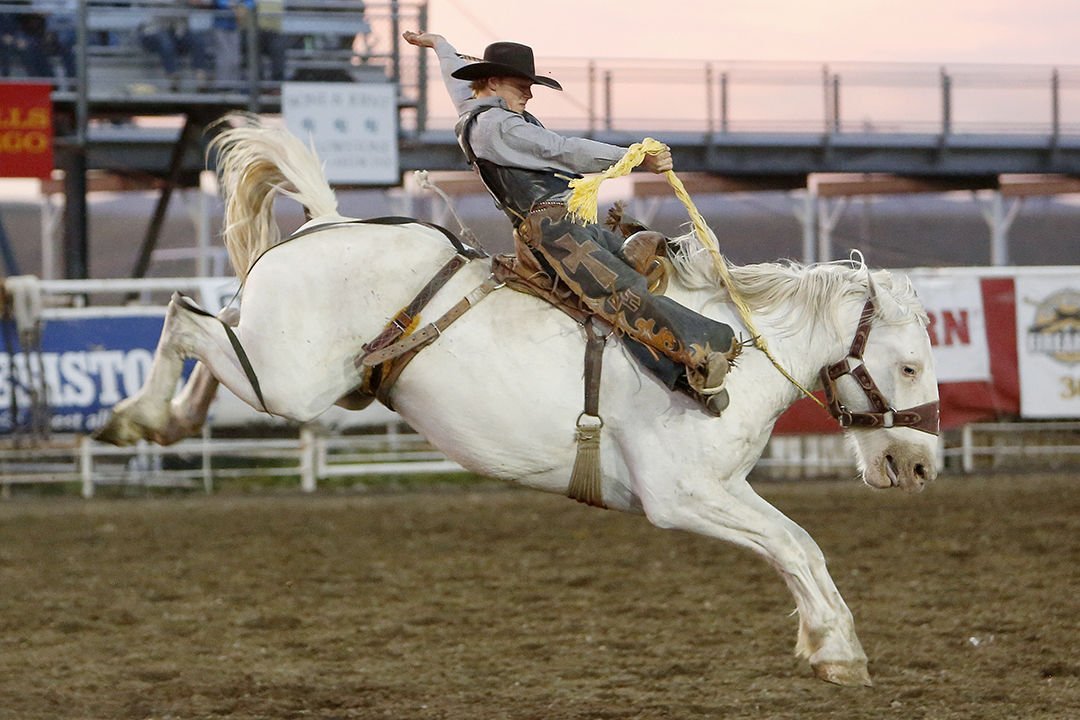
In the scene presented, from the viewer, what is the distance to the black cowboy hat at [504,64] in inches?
172

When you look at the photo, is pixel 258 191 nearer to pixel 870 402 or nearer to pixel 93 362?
pixel 870 402

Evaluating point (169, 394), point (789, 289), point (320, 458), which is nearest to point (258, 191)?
point (169, 394)

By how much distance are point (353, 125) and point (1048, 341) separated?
7.38 metres

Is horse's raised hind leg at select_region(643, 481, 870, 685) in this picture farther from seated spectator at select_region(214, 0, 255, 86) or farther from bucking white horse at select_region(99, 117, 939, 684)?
seated spectator at select_region(214, 0, 255, 86)

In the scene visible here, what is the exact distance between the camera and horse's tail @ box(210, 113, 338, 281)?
4.82 metres

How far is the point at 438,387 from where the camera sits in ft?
14.6

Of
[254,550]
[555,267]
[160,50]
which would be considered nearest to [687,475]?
[555,267]

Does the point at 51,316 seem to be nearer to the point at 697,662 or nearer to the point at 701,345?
the point at 697,662

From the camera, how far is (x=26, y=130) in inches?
550

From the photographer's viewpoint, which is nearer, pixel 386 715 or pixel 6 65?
pixel 386 715

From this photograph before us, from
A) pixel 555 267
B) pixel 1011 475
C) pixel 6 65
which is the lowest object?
pixel 1011 475

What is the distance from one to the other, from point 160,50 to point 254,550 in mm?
7919

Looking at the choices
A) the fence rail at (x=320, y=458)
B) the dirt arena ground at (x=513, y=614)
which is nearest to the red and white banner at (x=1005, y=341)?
the fence rail at (x=320, y=458)

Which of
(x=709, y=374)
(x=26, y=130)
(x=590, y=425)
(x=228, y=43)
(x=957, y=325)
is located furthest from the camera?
(x=228, y=43)
